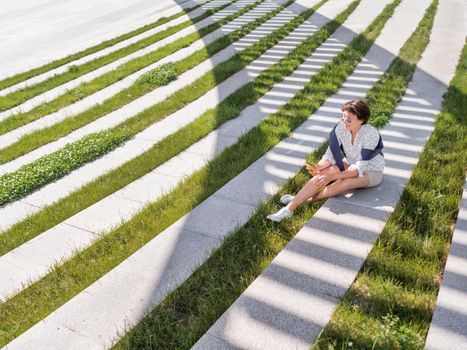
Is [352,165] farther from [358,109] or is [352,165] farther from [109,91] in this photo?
[109,91]

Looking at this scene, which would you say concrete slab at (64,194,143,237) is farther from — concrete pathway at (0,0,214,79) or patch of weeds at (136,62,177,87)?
concrete pathway at (0,0,214,79)

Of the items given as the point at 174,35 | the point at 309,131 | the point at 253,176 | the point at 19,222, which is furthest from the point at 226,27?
the point at 19,222

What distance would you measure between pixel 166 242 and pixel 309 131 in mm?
2691

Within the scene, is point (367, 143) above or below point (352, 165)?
above

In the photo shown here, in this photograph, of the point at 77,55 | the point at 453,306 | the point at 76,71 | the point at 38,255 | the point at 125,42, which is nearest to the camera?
the point at 453,306

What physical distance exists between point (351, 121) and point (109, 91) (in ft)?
17.0

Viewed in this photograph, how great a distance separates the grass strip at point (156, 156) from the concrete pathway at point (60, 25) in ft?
18.0

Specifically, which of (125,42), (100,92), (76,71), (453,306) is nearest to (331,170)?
(453,306)

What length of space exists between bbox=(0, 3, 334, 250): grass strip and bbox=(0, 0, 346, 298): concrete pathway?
9cm

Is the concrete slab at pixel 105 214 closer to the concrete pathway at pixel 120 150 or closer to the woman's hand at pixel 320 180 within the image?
the concrete pathway at pixel 120 150

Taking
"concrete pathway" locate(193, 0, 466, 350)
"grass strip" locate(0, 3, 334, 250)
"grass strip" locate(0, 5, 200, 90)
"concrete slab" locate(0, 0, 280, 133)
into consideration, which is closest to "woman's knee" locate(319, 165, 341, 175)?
"concrete pathway" locate(193, 0, 466, 350)

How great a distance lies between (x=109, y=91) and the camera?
27.0 ft

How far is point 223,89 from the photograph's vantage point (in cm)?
766

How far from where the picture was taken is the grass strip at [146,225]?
3480mm
